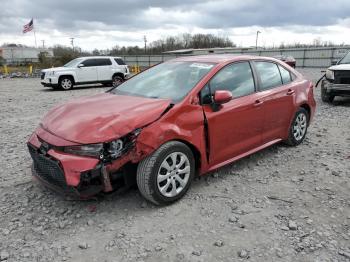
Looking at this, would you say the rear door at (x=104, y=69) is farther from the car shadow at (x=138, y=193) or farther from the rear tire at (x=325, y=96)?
the car shadow at (x=138, y=193)

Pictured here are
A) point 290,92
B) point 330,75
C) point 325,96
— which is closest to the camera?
point 290,92

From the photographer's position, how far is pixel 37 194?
13.3 feet

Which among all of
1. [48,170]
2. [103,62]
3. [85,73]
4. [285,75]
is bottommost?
[48,170]

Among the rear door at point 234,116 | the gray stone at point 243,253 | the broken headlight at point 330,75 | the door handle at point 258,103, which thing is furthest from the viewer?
the broken headlight at point 330,75

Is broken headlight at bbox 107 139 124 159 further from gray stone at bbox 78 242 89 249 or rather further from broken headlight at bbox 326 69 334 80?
broken headlight at bbox 326 69 334 80

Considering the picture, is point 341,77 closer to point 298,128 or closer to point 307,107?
point 307,107

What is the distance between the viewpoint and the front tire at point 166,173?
3.43 metres

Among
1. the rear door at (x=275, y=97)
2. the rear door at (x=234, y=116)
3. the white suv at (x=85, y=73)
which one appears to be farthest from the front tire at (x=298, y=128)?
the white suv at (x=85, y=73)

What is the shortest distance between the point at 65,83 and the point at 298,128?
533 inches

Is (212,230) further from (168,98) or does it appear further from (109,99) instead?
(109,99)

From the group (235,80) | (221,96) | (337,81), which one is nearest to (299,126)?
(235,80)

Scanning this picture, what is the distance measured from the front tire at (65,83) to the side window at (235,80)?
13.6 meters

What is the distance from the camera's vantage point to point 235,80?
14.5 ft

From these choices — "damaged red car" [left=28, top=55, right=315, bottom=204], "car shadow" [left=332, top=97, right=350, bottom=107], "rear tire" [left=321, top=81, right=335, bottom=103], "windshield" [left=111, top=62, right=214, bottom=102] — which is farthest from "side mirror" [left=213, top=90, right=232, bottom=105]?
"car shadow" [left=332, top=97, right=350, bottom=107]
